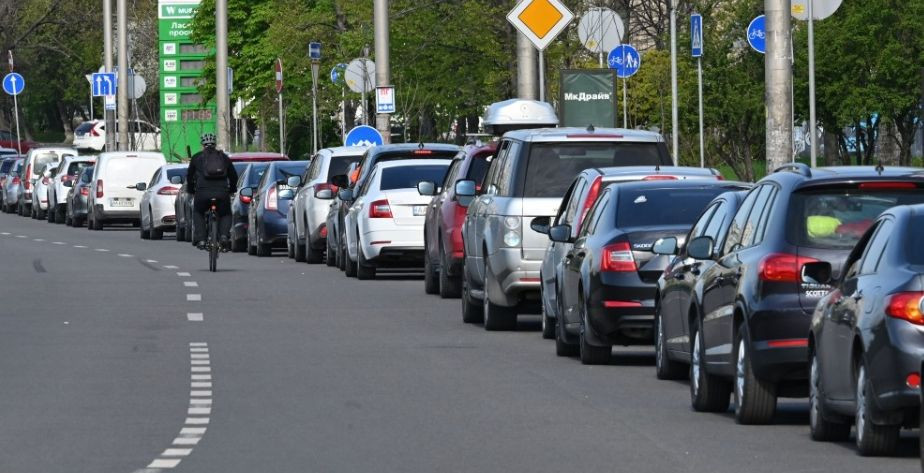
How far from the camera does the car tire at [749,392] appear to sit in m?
12.9

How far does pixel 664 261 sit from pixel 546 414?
349cm

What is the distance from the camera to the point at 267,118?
73625mm

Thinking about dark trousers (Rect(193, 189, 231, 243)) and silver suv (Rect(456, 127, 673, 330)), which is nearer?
silver suv (Rect(456, 127, 673, 330))

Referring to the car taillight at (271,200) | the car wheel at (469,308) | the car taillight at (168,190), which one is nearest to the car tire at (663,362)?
the car wheel at (469,308)

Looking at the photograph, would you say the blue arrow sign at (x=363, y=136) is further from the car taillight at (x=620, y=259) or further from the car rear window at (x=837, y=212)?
the car rear window at (x=837, y=212)

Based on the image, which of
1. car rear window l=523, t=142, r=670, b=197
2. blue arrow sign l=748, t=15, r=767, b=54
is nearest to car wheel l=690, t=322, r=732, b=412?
car rear window l=523, t=142, r=670, b=197

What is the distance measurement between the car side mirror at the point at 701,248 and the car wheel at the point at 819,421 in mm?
1546

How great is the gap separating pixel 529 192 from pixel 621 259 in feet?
11.8

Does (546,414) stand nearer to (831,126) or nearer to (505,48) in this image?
(831,126)

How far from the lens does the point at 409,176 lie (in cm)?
2938

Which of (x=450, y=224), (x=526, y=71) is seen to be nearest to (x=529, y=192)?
(x=450, y=224)

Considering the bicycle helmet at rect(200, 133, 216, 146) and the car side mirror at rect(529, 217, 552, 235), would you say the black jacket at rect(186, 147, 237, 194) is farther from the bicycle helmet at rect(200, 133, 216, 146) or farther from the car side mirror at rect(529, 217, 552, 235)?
the car side mirror at rect(529, 217, 552, 235)

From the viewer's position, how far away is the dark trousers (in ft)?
105

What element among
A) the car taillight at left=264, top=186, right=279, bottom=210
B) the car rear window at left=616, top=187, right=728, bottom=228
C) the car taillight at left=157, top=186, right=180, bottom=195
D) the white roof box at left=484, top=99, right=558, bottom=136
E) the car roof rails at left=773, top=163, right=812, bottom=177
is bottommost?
the car rear window at left=616, top=187, right=728, bottom=228
